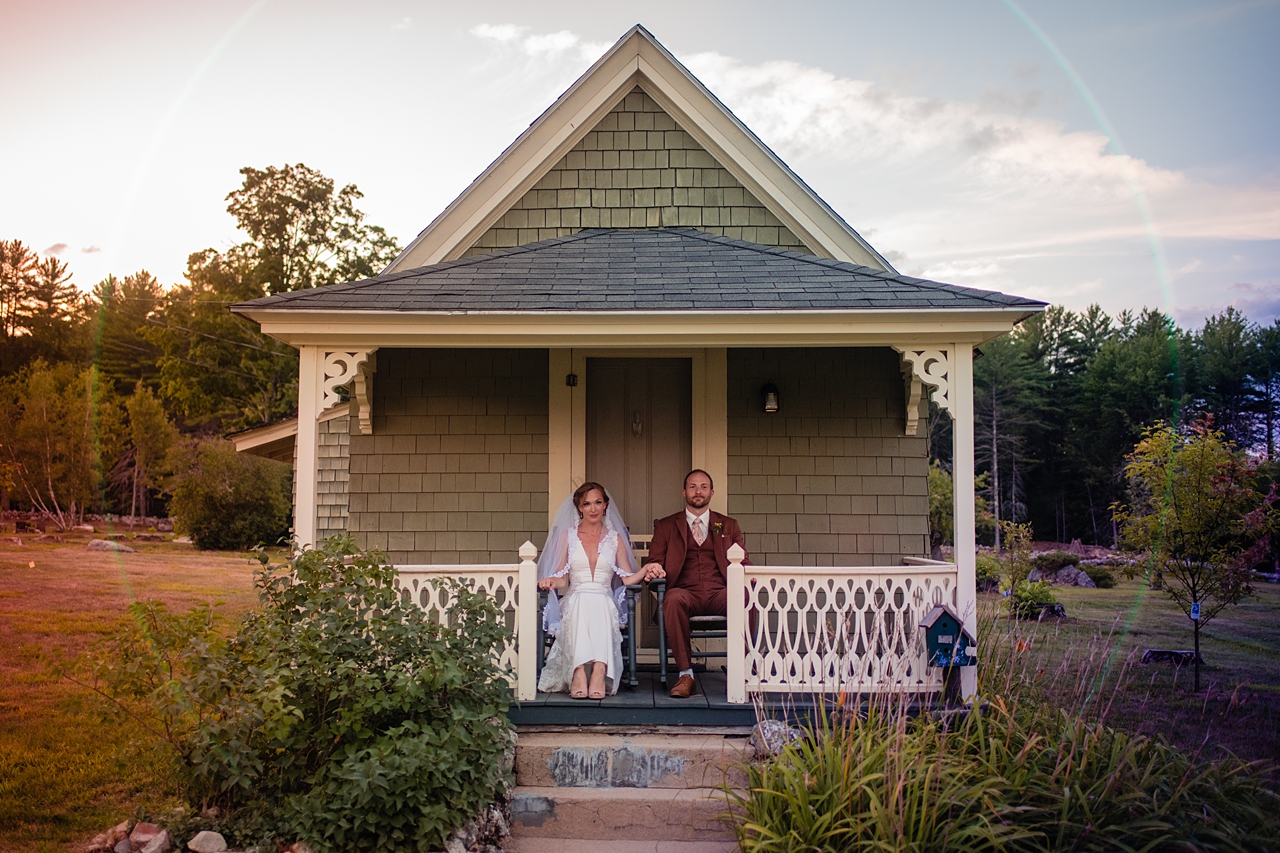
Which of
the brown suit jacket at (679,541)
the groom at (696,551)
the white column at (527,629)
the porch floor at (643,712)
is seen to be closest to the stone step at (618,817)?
the porch floor at (643,712)

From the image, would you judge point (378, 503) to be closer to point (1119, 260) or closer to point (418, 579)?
point (418, 579)

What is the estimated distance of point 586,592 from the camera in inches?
202

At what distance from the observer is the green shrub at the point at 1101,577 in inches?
710

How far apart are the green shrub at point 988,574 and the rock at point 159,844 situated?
14621 millimetres

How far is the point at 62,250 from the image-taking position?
16656 mm

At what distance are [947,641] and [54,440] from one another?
49.3 ft

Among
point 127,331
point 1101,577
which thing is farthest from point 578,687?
point 127,331

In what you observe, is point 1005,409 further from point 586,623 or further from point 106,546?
point 586,623

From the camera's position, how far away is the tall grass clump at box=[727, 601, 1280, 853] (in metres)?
3.26

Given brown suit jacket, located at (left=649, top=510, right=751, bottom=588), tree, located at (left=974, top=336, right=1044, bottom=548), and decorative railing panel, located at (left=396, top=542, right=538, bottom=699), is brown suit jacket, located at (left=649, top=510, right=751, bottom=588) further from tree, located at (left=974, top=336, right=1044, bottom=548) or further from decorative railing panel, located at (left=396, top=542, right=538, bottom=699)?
tree, located at (left=974, top=336, right=1044, bottom=548)

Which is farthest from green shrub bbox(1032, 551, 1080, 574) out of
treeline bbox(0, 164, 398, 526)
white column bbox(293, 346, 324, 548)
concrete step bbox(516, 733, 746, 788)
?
treeline bbox(0, 164, 398, 526)

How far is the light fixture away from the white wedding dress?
5.38 feet

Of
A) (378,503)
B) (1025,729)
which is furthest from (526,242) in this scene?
(1025,729)

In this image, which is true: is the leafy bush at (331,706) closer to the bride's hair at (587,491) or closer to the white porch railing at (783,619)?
the white porch railing at (783,619)
